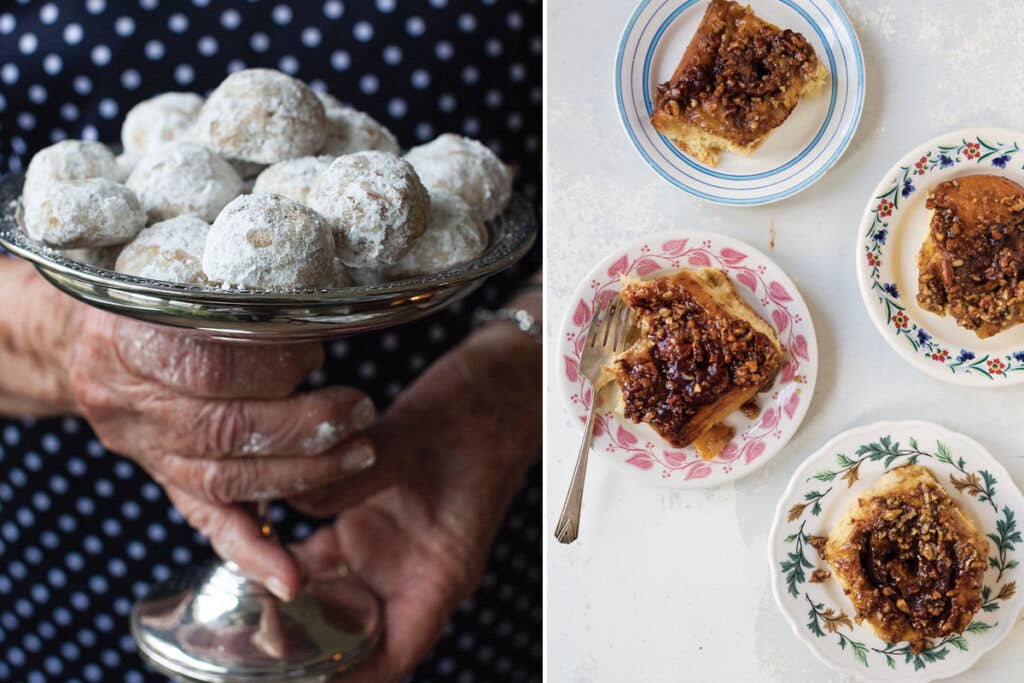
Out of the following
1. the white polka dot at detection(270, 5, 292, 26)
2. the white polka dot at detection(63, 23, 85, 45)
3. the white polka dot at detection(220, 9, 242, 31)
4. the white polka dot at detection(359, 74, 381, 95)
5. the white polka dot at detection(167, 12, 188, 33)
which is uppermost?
the white polka dot at detection(270, 5, 292, 26)

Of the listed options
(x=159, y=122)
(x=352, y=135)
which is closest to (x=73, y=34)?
(x=159, y=122)

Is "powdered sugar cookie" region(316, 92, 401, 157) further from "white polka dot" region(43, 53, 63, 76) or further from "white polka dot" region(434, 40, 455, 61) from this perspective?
"white polka dot" region(43, 53, 63, 76)

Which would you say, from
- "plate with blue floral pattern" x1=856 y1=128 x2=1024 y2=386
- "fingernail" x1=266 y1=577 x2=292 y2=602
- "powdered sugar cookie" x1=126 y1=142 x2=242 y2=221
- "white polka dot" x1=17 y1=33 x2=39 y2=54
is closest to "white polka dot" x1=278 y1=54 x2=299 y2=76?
"white polka dot" x1=17 y1=33 x2=39 y2=54

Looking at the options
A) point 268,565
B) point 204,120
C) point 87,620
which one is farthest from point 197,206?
point 87,620

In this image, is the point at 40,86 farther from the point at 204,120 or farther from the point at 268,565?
the point at 268,565

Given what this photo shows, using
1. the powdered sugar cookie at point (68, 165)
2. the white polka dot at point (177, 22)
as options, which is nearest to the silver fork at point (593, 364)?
the powdered sugar cookie at point (68, 165)

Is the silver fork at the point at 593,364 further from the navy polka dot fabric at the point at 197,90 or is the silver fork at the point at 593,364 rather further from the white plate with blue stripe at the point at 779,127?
the navy polka dot fabric at the point at 197,90

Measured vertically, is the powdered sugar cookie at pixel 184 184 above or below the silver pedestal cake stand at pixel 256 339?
above
